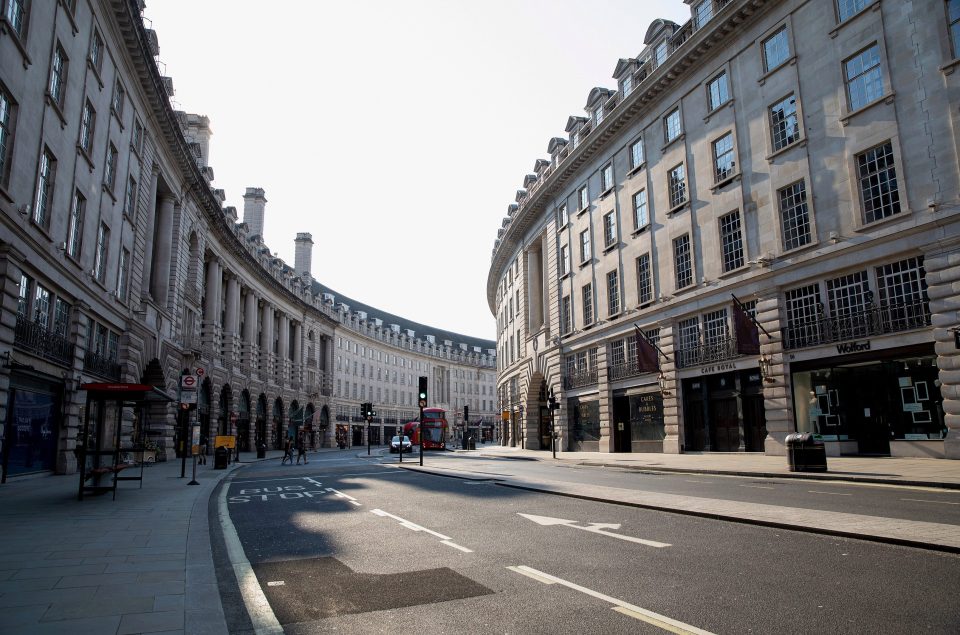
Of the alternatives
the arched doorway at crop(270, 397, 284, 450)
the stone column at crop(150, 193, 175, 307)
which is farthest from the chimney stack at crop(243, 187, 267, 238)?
the stone column at crop(150, 193, 175, 307)

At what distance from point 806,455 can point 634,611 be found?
1476 cm

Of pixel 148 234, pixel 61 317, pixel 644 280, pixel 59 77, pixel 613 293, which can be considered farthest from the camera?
pixel 613 293

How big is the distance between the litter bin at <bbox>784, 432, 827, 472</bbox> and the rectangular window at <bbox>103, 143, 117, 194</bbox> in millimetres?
26271

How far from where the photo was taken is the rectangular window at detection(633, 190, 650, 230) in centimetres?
3431

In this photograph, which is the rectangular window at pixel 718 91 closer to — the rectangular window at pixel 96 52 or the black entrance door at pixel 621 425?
the black entrance door at pixel 621 425

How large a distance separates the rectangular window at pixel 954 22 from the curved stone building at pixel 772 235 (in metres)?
0.06

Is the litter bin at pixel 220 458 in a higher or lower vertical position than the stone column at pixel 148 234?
lower

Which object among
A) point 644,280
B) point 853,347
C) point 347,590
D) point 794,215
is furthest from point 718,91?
point 347,590

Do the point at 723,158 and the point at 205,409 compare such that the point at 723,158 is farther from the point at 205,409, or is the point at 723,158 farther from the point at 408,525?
the point at 205,409

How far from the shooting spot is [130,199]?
95.3 ft

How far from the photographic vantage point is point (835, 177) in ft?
77.2

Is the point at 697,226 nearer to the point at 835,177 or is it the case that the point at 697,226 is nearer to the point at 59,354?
the point at 835,177

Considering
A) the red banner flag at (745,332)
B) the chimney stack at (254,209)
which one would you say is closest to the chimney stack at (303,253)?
the chimney stack at (254,209)

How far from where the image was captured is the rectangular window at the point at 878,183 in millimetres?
21719
